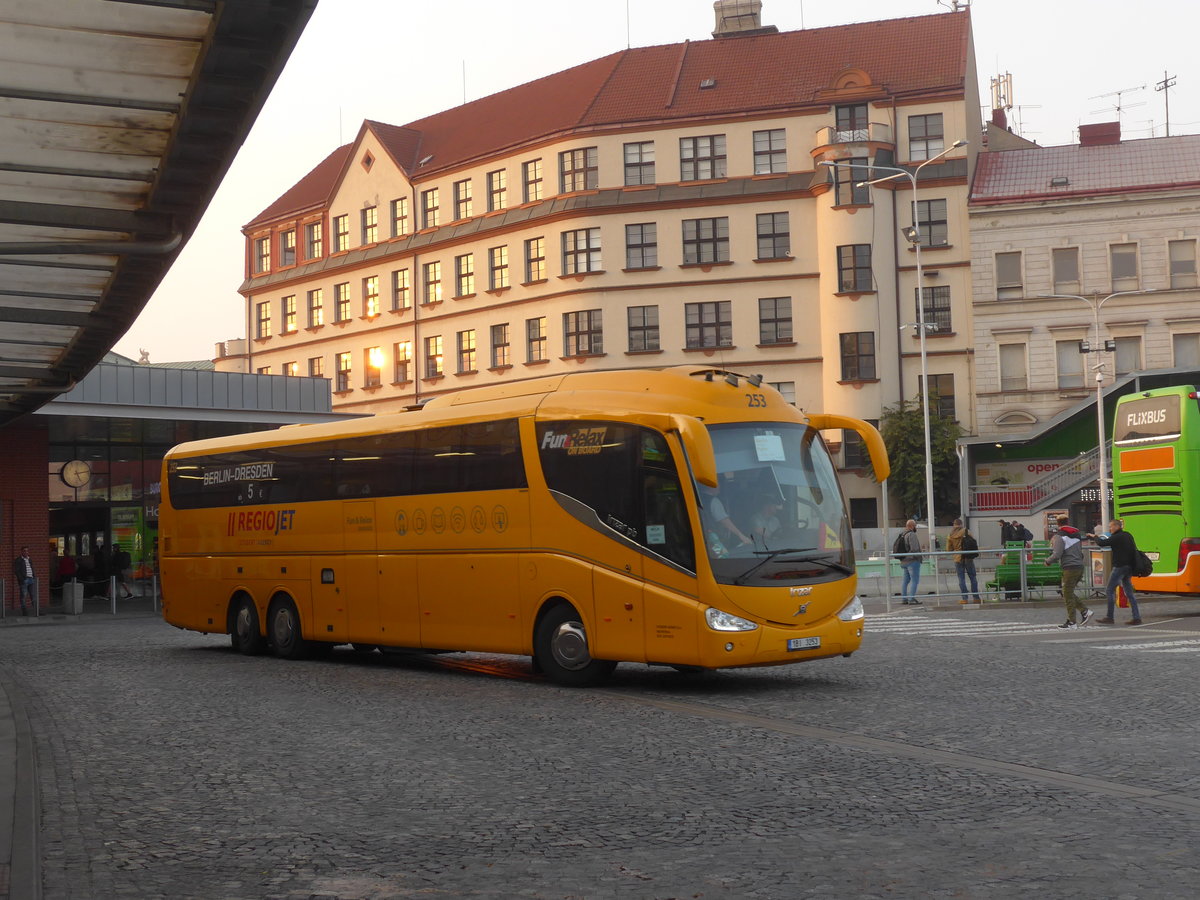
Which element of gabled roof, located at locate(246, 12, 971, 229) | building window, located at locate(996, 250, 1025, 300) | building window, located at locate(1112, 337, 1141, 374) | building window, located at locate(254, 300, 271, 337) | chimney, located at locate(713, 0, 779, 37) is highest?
chimney, located at locate(713, 0, 779, 37)

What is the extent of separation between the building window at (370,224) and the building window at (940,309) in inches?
1085

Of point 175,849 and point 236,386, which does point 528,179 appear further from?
point 175,849

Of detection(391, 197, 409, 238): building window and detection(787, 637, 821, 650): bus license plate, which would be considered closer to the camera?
detection(787, 637, 821, 650): bus license plate

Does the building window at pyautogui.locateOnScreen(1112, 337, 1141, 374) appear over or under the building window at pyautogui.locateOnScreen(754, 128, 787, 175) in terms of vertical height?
under

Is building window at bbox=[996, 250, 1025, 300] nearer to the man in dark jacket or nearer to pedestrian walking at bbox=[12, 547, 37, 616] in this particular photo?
the man in dark jacket

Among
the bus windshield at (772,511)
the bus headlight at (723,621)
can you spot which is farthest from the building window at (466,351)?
the bus headlight at (723,621)

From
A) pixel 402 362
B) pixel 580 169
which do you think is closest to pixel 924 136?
pixel 580 169

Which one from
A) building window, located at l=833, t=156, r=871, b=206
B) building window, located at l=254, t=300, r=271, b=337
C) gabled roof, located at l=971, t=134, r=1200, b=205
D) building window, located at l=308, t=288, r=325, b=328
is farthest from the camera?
building window, located at l=254, t=300, r=271, b=337

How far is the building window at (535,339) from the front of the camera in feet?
213

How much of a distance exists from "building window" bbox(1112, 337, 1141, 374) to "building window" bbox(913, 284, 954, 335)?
20.3ft

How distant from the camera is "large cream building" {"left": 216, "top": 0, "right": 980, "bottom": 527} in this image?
5919 cm

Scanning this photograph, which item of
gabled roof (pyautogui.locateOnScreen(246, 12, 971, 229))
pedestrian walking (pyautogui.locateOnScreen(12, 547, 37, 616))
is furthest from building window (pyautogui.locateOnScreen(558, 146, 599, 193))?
pedestrian walking (pyautogui.locateOnScreen(12, 547, 37, 616))

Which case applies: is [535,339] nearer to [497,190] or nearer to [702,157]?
[497,190]

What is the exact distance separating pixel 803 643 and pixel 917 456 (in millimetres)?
42407
